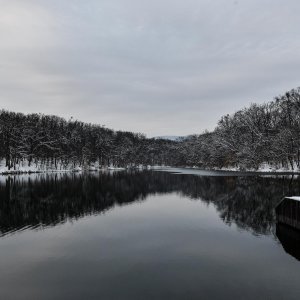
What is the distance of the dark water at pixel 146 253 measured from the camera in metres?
16.3

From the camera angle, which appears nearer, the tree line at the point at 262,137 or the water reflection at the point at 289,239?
the water reflection at the point at 289,239

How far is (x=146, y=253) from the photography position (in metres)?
22.8

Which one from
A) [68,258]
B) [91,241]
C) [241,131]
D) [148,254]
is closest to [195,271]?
[148,254]

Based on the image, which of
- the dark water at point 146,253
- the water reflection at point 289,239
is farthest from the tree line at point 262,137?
the water reflection at point 289,239

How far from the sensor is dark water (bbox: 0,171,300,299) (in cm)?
1634

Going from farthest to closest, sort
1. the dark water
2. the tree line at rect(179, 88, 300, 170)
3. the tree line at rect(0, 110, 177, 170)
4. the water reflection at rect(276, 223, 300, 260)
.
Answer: the tree line at rect(0, 110, 177, 170) < the tree line at rect(179, 88, 300, 170) < the water reflection at rect(276, 223, 300, 260) < the dark water

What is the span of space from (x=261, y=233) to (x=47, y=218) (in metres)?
Answer: 22.4

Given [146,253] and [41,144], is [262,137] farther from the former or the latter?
[146,253]

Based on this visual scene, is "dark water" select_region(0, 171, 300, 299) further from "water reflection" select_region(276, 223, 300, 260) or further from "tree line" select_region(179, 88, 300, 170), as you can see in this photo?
"tree line" select_region(179, 88, 300, 170)

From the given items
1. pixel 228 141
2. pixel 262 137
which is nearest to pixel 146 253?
pixel 262 137

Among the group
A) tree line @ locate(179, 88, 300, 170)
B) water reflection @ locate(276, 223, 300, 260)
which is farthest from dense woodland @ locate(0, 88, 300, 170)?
water reflection @ locate(276, 223, 300, 260)

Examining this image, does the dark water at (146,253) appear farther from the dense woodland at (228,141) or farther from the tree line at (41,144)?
the tree line at (41,144)

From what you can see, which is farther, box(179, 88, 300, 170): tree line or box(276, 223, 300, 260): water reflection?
box(179, 88, 300, 170): tree line

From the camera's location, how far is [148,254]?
22.6 metres
